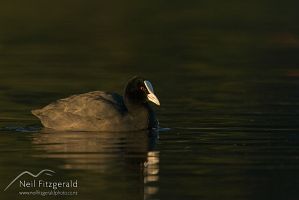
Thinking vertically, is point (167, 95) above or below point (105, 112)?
above

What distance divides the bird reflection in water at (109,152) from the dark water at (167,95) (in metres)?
0.01

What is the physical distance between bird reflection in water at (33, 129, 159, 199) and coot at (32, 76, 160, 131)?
0.16 metres

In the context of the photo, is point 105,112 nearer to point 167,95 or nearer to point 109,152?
point 109,152

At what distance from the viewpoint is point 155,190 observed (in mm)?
14688

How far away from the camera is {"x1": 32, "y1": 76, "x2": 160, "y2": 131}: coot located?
1923 centimetres

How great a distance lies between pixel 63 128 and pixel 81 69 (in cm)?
907

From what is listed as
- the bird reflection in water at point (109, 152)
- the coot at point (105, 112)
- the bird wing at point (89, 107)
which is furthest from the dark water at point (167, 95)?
the bird wing at point (89, 107)

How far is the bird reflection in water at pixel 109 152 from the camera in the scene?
15836 mm

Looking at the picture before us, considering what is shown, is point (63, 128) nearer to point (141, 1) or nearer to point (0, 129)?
point (0, 129)

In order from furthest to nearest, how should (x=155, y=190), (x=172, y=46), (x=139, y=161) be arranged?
(x=172, y=46)
(x=139, y=161)
(x=155, y=190)

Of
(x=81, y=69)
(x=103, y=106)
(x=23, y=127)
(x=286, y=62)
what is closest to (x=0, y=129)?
(x=23, y=127)

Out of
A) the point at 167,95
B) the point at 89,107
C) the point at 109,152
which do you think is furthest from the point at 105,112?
the point at 167,95

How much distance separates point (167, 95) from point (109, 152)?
20.6 ft

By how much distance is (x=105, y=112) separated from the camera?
1916 cm
